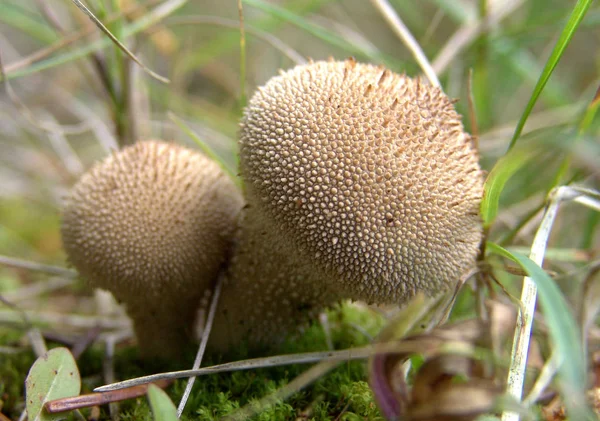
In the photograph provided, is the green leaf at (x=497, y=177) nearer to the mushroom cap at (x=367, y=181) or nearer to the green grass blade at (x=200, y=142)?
the mushroom cap at (x=367, y=181)

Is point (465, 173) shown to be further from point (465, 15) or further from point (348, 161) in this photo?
point (465, 15)

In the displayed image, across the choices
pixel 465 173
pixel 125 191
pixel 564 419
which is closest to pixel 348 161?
pixel 465 173

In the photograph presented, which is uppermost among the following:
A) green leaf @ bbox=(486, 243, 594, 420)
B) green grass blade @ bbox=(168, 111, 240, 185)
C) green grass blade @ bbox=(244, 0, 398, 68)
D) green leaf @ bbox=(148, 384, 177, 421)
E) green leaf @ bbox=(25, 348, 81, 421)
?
green grass blade @ bbox=(244, 0, 398, 68)

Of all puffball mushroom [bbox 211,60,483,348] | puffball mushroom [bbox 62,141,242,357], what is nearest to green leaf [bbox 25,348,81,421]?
puffball mushroom [bbox 62,141,242,357]

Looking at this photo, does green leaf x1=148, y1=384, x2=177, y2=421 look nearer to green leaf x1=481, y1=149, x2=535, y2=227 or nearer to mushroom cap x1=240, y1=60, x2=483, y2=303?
mushroom cap x1=240, y1=60, x2=483, y2=303

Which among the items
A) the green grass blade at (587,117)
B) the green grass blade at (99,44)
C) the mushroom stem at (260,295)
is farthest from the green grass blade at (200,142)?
the green grass blade at (587,117)

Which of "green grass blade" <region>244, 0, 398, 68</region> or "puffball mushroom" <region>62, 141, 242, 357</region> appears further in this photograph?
"green grass blade" <region>244, 0, 398, 68</region>
